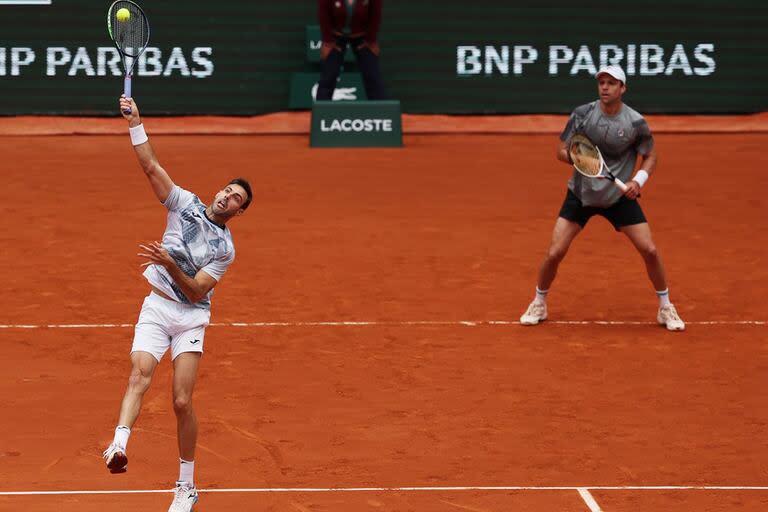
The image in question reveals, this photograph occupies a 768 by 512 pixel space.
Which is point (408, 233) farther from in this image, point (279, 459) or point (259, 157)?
point (279, 459)

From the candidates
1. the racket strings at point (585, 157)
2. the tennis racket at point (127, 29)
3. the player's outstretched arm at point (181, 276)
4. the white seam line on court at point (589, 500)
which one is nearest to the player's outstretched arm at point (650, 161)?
the racket strings at point (585, 157)

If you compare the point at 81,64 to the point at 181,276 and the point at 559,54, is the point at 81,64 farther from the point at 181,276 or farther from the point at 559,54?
the point at 181,276

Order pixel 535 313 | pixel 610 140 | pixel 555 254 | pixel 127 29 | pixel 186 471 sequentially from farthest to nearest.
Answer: pixel 535 313 → pixel 555 254 → pixel 610 140 → pixel 127 29 → pixel 186 471

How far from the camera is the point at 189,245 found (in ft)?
26.8

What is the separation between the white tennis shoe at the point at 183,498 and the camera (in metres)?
7.89

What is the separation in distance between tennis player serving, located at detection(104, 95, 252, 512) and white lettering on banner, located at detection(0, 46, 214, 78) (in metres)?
15.3

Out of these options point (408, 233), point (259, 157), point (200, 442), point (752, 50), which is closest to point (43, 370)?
point (200, 442)

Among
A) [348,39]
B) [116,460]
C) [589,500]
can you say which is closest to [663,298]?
[589,500]

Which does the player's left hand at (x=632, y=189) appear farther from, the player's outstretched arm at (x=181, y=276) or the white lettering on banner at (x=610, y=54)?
the white lettering on banner at (x=610, y=54)

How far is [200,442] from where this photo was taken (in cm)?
936

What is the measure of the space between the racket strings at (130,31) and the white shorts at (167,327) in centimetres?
199

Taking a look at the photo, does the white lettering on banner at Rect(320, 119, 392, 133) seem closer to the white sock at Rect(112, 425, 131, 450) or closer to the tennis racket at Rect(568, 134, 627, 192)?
the tennis racket at Rect(568, 134, 627, 192)

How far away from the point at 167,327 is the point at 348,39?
14.7 metres

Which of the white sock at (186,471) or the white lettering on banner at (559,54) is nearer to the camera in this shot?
the white sock at (186,471)
